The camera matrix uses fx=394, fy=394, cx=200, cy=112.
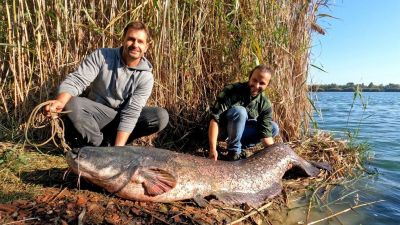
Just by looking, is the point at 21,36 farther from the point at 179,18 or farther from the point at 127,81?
the point at 179,18

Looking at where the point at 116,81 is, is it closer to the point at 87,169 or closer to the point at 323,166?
the point at 87,169

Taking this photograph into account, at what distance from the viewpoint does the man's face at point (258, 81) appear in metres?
4.10

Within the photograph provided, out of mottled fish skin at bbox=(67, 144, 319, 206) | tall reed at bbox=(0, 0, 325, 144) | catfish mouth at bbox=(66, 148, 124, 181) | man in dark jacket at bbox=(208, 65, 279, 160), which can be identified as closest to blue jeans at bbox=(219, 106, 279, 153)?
man in dark jacket at bbox=(208, 65, 279, 160)

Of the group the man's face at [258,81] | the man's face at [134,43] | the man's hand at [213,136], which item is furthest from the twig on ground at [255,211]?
the man's face at [134,43]

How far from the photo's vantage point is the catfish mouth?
2938 millimetres

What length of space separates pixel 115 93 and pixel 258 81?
150 cm

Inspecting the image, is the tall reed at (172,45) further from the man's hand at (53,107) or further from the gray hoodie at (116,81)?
the man's hand at (53,107)

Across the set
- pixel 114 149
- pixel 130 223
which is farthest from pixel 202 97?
pixel 130 223

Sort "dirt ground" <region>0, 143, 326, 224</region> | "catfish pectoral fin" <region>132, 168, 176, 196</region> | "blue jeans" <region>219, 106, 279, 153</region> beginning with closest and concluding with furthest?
"dirt ground" <region>0, 143, 326, 224</region> < "catfish pectoral fin" <region>132, 168, 176, 196</region> < "blue jeans" <region>219, 106, 279, 153</region>

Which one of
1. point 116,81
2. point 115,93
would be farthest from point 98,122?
point 116,81

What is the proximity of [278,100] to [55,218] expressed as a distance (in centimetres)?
326

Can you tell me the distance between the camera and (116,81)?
4.04 metres

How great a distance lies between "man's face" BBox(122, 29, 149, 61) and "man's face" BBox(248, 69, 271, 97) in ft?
3.87

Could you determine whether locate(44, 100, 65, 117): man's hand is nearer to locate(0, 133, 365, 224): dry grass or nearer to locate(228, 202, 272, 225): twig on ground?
locate(0, 133, 365, 224): dry grass
